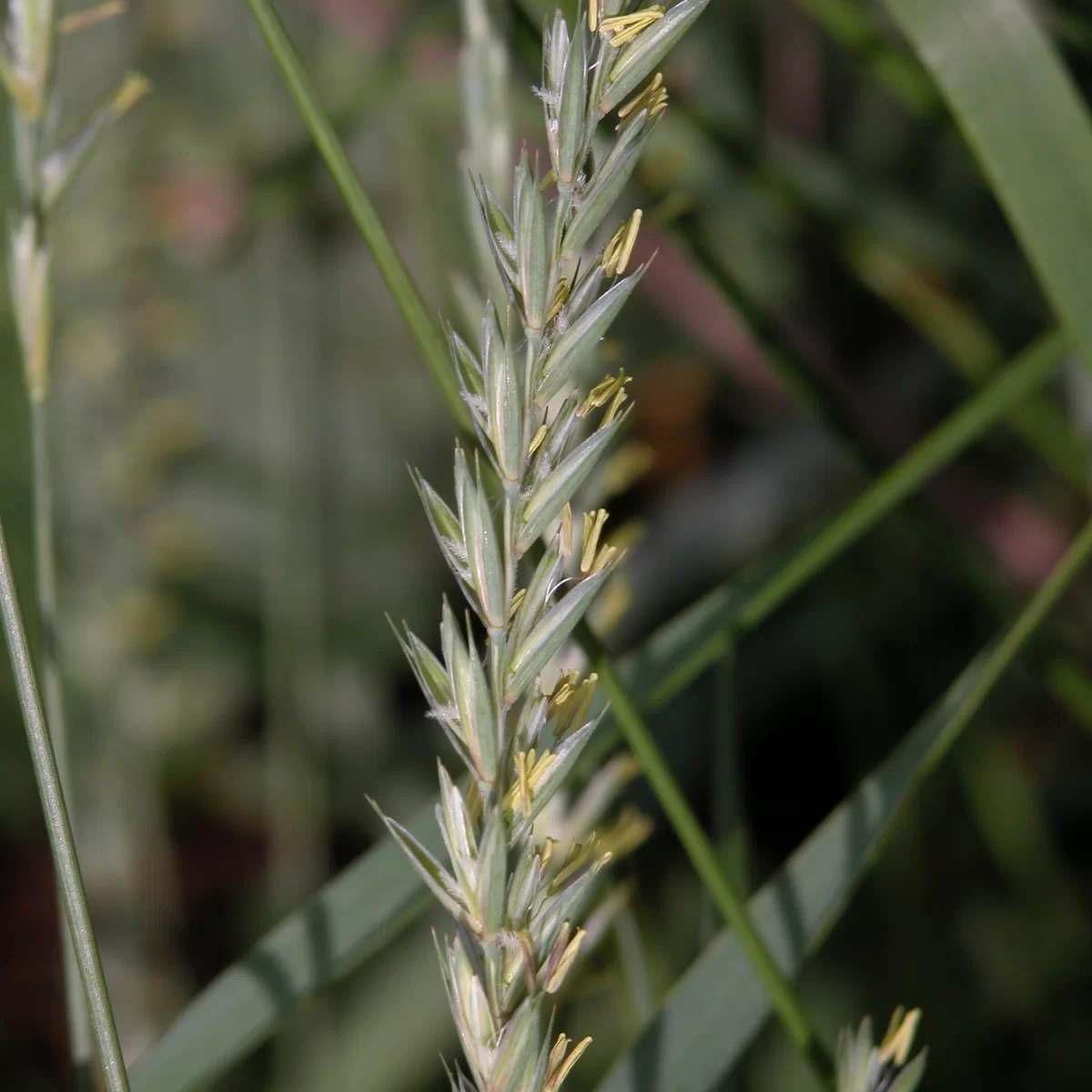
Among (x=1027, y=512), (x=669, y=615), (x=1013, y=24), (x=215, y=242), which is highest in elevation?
(x=215, y=242)

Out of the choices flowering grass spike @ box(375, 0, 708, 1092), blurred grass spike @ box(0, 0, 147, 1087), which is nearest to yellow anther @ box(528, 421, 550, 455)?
flowering grass spike @ box(375, 0, 708, 1092)

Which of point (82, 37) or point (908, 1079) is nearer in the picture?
point (908, 1079)

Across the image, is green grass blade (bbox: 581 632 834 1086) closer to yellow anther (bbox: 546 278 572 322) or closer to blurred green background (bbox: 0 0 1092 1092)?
yellow anther (bbox: 546 278 572 322)

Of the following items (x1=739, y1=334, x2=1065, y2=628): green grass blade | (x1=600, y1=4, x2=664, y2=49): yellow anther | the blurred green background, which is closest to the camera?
(x1=600, y1=4, x2=664, y2=49): yellow anther

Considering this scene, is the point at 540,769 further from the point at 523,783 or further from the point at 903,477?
the point at 903,477

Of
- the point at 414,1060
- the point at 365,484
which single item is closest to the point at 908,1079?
the point at 414,1060

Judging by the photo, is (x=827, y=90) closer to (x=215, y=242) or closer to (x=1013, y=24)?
(x=215, y=242)

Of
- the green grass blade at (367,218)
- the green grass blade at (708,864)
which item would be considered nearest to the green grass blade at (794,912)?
the green grass blade at (708,864)
